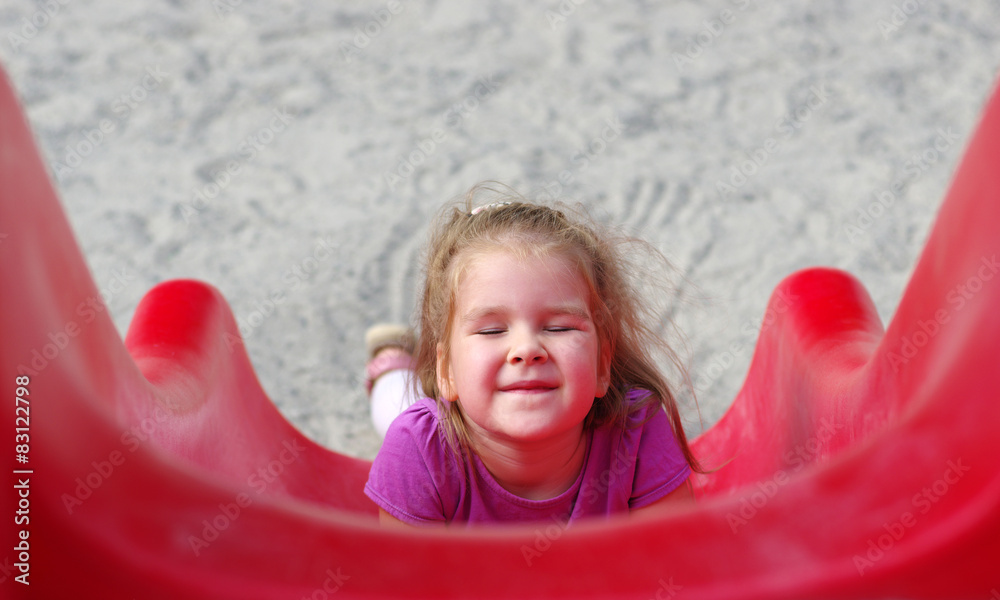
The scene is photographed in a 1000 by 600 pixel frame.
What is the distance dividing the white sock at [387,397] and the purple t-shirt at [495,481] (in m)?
0.41

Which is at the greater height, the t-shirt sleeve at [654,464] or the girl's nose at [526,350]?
the girl's nose at [526,350]

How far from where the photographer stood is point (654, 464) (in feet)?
2.65

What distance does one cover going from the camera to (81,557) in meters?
0.46

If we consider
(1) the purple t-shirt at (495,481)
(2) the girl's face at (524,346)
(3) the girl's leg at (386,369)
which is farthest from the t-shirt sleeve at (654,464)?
(3) the girl's leg at (386,369)

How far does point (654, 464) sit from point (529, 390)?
181 mm

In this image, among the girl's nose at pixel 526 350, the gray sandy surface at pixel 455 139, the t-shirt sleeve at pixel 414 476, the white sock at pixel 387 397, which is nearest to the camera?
the girl's nose at pixel 526 350

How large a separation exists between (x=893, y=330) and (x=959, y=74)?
1.52 metres

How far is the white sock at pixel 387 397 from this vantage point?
1.23m

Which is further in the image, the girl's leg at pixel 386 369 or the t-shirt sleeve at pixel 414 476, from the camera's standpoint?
the girl's leg at pixel 386 369

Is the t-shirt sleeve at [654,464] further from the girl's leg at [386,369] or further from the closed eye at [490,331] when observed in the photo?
the girl's leg at [386,369]

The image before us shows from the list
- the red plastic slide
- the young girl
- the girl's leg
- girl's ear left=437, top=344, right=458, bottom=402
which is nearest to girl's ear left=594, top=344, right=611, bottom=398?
the young girl

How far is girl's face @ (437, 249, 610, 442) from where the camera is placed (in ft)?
2.20

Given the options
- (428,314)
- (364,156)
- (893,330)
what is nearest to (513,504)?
(428,314)

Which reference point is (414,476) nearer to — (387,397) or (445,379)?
(445,379)
